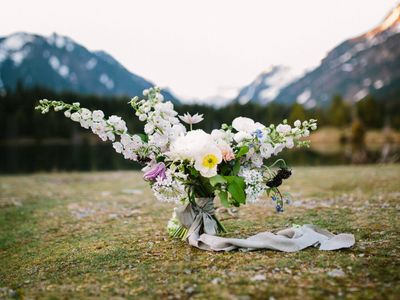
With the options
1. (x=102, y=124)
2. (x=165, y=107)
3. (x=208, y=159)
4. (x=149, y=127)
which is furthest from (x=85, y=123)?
(x=208, y=159)

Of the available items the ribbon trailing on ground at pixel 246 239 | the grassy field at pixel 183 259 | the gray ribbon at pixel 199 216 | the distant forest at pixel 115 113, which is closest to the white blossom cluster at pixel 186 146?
the gray ribbon at pixel 199 216

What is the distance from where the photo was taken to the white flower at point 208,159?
5352 mm

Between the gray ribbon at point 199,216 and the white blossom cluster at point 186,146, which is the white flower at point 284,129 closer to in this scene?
the white blossom cluster at point 186,146

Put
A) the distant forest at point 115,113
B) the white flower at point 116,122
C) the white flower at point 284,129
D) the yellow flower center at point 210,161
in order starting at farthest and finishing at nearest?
1. the distant forest at point 115,113
2. the white flower at point 284,129
3. the white flower at point 116,122
4. the yellow flower center at point 210,161

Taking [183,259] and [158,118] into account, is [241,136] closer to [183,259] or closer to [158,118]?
[158,118]

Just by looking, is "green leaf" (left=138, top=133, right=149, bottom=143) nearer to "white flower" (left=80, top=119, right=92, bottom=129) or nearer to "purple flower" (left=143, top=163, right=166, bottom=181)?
"purple flower" (left=143, top=163, right=166, bottom=181)

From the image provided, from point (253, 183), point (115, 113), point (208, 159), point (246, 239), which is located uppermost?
point (115, 113)

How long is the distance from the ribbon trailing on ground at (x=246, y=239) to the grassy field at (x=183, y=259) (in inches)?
5.4

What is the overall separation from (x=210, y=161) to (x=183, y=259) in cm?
125

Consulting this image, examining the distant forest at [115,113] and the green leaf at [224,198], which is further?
the distant forest at [115,113]

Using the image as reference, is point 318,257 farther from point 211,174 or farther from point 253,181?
point 211,174

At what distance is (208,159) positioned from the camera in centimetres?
537

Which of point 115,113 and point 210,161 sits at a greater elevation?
point 115,113

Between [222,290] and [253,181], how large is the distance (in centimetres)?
190
